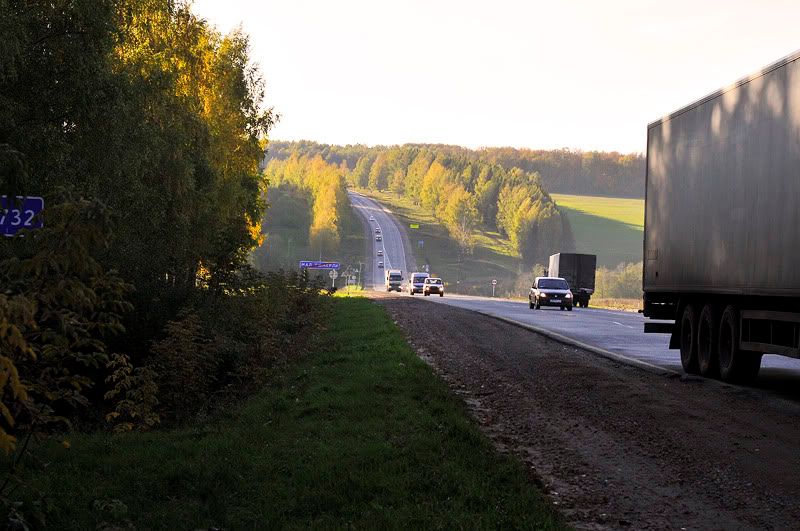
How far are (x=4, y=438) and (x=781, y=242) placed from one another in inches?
460

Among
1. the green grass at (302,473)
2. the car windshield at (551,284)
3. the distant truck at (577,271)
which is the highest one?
the distant truck at (577,271)

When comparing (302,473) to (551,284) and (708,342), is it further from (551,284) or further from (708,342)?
(551,284)

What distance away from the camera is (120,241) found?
20.9 m

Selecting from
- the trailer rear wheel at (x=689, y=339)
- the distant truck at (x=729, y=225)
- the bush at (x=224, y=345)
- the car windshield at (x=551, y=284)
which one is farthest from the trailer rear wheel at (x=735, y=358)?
the car windshield at (x=551, y=284)

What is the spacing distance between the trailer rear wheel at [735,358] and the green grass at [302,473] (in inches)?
223

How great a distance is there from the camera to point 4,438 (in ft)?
16.0

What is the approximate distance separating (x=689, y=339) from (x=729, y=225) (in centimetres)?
309

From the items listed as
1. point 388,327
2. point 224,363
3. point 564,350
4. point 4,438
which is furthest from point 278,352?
point 4,438

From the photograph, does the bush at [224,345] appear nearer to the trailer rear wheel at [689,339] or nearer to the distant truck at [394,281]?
the trailer rear wheel at [689,339]

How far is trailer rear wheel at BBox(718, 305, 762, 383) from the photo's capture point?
16.2 m

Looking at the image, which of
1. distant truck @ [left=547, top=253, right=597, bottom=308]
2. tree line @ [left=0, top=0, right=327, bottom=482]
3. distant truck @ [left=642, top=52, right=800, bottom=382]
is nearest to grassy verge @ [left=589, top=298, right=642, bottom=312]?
distant truck @ [left=547, top=253, right=597, bottom=308]

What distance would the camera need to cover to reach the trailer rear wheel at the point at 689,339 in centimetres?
1800

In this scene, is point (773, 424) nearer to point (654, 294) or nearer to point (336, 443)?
point (336, 443)

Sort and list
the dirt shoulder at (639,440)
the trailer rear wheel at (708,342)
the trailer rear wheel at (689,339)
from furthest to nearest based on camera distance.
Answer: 1. the trailer rear wheel at (689,339)
2. the trailer rear wheel at (708,342)
3. the dirt shoulder at (639,440)
